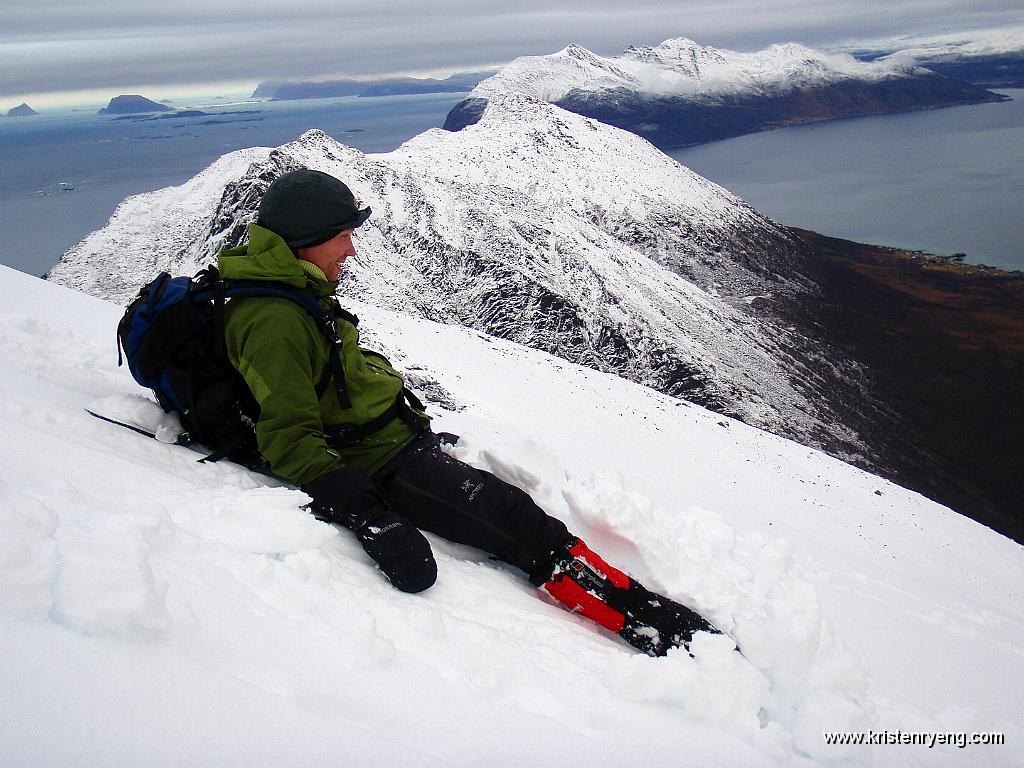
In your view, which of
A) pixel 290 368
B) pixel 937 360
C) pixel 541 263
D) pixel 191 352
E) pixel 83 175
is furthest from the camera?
pixel 83 175

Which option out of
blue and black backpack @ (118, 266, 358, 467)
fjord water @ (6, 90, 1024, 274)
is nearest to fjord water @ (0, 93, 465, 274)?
fjord water @ (6, 90, 1024, 274)

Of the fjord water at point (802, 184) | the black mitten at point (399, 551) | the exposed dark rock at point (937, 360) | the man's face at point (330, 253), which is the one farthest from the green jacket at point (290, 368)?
the fjord water at point (802, 184)

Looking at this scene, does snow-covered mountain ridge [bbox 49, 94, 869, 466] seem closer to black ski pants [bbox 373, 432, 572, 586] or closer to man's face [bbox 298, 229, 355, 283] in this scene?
black ski pants [bbox 373, 432, 572, 586]

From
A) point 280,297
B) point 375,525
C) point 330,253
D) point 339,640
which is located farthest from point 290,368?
point 339,640

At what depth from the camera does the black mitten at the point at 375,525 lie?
3.44 m

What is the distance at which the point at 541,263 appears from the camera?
4875 centimetres

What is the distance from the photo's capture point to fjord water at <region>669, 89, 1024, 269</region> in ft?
346

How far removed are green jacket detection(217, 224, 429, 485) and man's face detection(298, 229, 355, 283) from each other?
4.5 inches

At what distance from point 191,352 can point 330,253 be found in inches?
46.4

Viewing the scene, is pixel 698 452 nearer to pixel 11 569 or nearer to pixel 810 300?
pixel 11 569

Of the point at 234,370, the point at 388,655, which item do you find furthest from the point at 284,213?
the point at 388,655

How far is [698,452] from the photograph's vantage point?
1866 cm

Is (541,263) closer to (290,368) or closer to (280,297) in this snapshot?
(280,297)

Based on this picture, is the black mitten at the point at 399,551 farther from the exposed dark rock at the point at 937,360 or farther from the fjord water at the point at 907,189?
the fjord water at the point at 907,189
